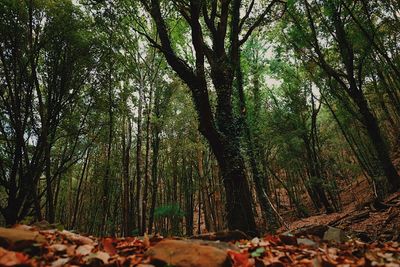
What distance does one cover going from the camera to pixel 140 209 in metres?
9.40

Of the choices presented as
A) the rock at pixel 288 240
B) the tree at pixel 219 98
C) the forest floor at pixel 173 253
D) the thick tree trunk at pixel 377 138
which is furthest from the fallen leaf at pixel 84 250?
the thick tree trunk at pixel 377 138

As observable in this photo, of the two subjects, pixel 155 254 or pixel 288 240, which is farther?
pixel 288 240

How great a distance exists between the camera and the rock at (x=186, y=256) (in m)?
1.93

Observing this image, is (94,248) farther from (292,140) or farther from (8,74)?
(292,140)

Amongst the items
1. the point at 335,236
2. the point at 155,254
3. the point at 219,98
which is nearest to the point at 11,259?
the point at 155,254

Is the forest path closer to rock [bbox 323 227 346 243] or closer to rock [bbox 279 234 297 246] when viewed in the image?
rock [bbox 279 234 297 246]

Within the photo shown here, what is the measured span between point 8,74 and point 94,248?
951 centimetres

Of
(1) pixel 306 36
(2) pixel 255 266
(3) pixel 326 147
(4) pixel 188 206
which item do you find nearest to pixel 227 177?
(2) pixel 255 266

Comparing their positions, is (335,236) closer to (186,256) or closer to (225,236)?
(225,236)

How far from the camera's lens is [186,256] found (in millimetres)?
1979

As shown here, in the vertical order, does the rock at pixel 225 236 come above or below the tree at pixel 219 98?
below

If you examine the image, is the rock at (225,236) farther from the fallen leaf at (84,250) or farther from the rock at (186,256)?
the fallen leaf at (84,250)

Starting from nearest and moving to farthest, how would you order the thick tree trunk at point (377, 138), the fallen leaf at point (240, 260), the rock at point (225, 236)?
1. the fallen leaf at point (240, 260)
2. the rock at point (225, 236)
3. the thick tree trunk at point (377, 138)

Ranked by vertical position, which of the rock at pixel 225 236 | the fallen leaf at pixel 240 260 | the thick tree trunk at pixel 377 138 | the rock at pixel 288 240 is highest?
the thick tree trunk at pixel 377 138
